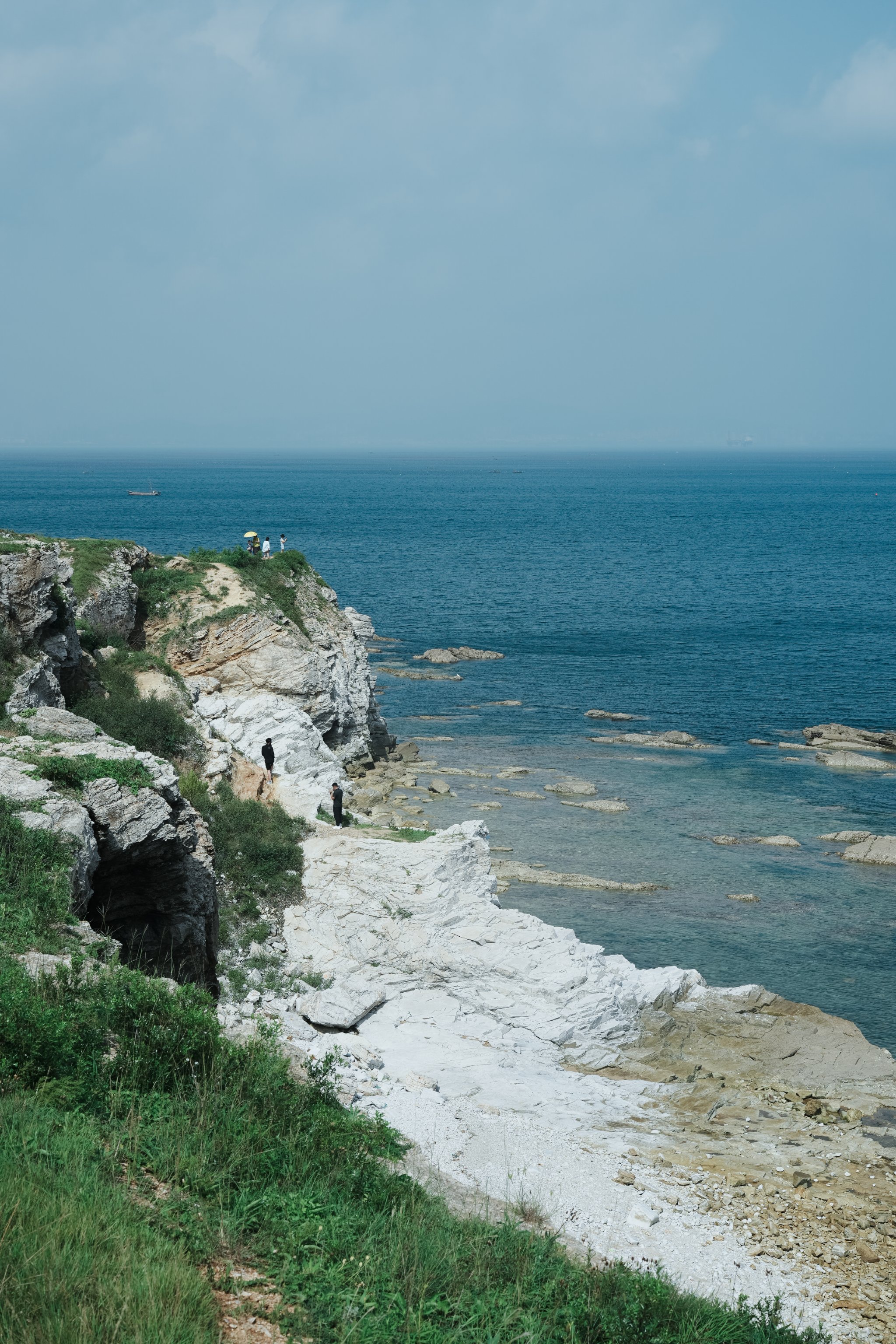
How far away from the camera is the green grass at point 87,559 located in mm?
34781

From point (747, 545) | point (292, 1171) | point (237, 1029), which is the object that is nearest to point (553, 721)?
point (237, 1029)

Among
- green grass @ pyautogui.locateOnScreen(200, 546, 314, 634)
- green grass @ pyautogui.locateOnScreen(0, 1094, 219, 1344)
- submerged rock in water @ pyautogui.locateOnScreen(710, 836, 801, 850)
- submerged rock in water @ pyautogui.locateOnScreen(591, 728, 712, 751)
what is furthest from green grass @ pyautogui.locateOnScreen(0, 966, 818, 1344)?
submerged rock in water @ pyautogui.locateOnScreen(591, 728, 712, 751)

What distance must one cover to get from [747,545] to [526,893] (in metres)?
98.9

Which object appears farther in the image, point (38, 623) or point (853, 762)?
point (853, 762)

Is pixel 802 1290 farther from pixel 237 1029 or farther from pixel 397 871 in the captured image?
pixel 397 871

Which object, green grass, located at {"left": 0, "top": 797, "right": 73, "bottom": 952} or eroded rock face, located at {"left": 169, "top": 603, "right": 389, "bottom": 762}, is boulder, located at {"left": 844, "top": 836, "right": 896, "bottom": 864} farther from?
green grass, located at {"left": 0, "top": 797, "right": 73, "bottom": 952}

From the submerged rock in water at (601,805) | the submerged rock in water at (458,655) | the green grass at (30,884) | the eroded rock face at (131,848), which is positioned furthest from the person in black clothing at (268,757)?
the submerged rock in water at (458,655)

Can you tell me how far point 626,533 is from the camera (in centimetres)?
13362

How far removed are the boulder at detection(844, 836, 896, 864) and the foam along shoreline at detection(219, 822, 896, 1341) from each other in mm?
11786

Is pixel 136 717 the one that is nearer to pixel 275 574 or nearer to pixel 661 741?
pixel 275 574

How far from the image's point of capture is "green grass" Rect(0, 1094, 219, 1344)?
688cm

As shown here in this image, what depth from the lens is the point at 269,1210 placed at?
9.26 metres

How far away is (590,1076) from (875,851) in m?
17.5

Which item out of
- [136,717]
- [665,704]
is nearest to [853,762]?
[665,704]
